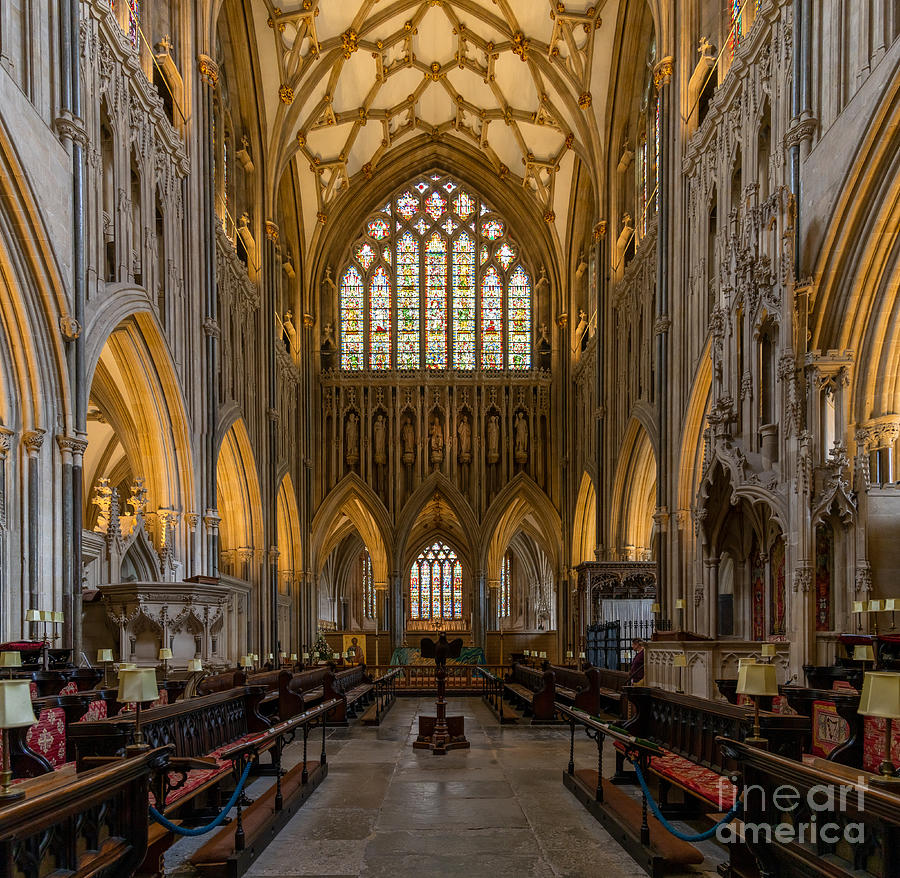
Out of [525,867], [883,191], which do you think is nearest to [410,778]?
[525,867]

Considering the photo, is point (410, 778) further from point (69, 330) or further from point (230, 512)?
point (230, 512)

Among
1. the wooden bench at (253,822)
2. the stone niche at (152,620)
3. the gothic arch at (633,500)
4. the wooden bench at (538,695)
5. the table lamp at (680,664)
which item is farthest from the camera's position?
the gothic arch at (633,500)

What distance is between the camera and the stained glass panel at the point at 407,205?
3434 centimetres

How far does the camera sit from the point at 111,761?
5.51m

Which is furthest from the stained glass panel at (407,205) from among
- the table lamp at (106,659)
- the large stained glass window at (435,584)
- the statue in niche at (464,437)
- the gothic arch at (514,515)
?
the table lamp at (106,659)

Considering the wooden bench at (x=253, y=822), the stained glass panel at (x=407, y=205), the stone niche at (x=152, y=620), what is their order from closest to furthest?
the wooden bench at (x=253, y=822) → the stone niche at (x=152, y=620) → the stained glass panel at (x=407, y=205)

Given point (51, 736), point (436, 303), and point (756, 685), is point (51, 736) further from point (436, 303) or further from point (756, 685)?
point (436, 303)

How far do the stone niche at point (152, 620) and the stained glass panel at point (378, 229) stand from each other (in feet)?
70.3

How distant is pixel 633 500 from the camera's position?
24688mm

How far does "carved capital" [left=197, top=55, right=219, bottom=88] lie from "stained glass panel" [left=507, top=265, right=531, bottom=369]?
15.5 m

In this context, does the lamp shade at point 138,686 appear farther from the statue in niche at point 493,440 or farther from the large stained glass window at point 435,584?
the large stained glass window at point 435,584

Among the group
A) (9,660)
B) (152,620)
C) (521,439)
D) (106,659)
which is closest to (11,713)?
(9,660)

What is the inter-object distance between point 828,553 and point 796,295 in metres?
3.15

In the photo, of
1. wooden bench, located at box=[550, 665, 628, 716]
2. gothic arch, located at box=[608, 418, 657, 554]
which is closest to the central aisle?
wooden bench, located at box=[550, 665, 628, 716]
